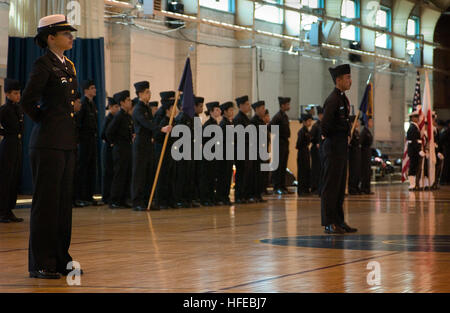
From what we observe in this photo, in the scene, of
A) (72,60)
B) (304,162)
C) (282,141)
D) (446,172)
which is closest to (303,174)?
(304,162)

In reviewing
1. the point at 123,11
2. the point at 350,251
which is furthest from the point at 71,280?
the point at 123,11

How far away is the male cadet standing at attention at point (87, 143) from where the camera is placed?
11391mm

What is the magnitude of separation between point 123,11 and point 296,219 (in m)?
7.71

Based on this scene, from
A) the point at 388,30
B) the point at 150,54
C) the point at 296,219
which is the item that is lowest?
the point at 296,219

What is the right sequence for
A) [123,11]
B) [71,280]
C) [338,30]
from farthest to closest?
[338,30], [123,11], [71,280]

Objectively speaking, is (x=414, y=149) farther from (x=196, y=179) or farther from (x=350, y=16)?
(x=350, y=16)

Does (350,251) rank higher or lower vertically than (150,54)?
lower

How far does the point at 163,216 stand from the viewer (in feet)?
32.1

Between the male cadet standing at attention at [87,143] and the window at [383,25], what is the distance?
16071 millimetres

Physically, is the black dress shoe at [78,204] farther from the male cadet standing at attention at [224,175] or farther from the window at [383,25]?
the window at [383,25]

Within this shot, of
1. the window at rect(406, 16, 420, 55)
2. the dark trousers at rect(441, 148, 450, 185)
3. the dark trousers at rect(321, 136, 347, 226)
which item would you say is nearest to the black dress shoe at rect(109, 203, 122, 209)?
the dark trousers at rect(321, 136, 347, 226)

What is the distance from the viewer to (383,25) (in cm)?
2689

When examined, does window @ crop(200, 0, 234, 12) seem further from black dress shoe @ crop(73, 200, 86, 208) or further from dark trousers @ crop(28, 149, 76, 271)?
dark trousers @ crop(28, 149, 76, 271)

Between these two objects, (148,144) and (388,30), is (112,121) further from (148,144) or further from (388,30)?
(388,30)
